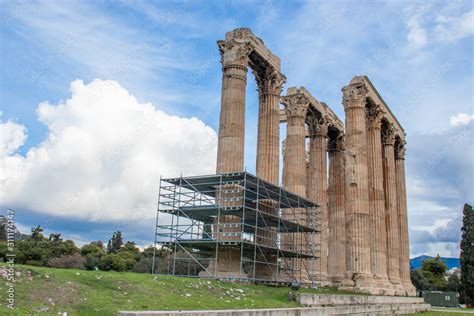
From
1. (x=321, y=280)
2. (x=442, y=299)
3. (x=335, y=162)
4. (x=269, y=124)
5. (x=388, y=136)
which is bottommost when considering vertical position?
(x=442, y=299)

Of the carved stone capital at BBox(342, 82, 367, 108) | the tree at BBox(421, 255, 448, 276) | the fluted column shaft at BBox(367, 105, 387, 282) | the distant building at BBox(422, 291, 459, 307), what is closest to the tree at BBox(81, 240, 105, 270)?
the fluted column shaft at BBox(367, 105, 387, 282)

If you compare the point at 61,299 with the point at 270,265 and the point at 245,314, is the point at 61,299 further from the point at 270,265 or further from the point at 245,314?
the point at 270,265

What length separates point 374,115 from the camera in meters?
44.6

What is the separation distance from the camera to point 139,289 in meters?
16.0

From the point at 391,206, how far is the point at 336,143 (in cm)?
860

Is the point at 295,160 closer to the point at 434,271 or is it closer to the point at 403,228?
the point at 403,228

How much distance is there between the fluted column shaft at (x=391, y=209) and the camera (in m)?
45.1

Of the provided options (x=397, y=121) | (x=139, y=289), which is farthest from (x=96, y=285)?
(x=397, y=121)

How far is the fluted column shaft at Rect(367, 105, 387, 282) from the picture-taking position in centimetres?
3994

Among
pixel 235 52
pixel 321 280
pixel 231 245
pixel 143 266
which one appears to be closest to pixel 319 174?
pixel 321 280

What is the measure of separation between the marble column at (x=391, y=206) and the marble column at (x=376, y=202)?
344 centimetres

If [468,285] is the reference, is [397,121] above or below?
above

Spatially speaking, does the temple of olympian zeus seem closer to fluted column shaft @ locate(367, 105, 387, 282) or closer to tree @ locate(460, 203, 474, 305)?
fluted column shaft @ locate(367, 105, 387, 282)

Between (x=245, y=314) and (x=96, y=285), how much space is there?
5.13 metres
